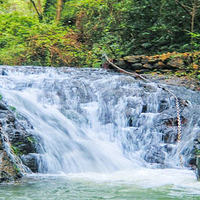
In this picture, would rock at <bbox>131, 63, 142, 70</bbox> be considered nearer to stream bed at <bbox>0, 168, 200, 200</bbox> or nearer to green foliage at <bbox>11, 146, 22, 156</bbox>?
stream bed at <bbox>0, 168, 200, 200</bbox>

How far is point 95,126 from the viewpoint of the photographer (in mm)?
6449

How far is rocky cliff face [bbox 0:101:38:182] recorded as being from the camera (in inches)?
144

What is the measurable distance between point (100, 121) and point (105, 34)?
27.5ft

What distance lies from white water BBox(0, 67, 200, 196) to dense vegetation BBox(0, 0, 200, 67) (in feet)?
12.8

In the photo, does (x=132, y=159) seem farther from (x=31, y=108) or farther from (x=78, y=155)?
(x=31, y=108)

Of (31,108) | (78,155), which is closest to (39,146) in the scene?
(78,155)

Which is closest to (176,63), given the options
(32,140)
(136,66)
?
(136,66)

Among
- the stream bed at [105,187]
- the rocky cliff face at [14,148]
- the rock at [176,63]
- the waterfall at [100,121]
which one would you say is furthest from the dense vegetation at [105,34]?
the rocky cliff face at [14,148]

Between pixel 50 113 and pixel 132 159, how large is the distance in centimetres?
185

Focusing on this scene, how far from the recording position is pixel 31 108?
A: 5914mm

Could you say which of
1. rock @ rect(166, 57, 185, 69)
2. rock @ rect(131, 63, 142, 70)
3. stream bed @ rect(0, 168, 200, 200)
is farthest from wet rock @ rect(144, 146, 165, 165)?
rock @ rect(131, 63, 142, 70)

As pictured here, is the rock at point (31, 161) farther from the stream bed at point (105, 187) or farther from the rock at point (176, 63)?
the rock at point (176, 63)

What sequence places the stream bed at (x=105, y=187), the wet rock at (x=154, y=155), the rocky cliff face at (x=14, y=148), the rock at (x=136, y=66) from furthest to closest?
the rock at (x=136, y=66)
the wet rock at (x=154, y=155)
the rocky cliff face at (x=14, y=148)
the stream bed at (x=105, y=187)

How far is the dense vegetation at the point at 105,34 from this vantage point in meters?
11.6
